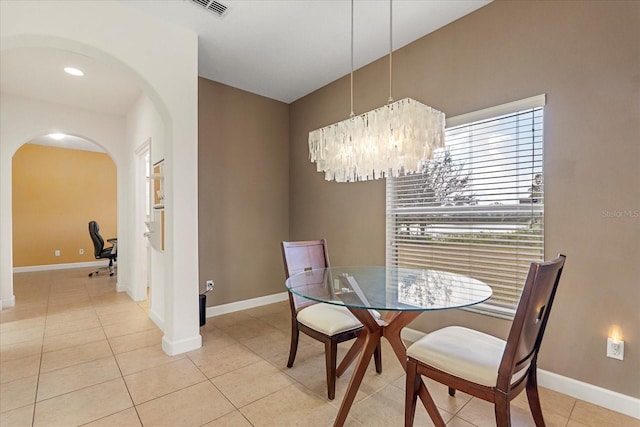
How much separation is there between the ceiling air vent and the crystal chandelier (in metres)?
1.36

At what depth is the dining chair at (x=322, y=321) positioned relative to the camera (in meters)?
1.93

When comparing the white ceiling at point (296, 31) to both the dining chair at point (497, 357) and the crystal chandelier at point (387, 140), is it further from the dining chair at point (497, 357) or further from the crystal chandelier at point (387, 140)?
the dining chair at point (497, 357)

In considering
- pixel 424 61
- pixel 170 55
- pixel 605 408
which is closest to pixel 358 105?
pixel 424 61

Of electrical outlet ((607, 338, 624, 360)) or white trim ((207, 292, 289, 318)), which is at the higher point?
electrical outlet ((607, 338, 624, 360))

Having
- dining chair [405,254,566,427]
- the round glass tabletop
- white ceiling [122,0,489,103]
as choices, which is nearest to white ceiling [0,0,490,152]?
white ceiling [122,0,489,103]

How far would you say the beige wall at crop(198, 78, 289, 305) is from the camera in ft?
11.7

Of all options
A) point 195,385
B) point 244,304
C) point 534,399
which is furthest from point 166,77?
point 534,399

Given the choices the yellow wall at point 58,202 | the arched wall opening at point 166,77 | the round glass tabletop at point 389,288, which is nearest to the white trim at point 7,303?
the arched wall opening at point 166,77

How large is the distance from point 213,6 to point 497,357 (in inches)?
120

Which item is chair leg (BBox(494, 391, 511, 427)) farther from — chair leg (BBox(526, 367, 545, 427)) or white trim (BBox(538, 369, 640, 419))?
white trim (BBox(538, 369, 640, 419))

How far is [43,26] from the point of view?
77.9 inches

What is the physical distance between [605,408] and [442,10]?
299cm

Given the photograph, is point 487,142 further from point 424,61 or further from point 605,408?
point 605,408

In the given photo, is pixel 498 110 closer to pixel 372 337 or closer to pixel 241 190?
pixel 372 337
